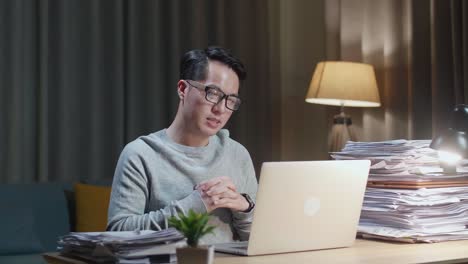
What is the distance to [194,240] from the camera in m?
1.23

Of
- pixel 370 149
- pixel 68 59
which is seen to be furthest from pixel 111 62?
pixel 370 149

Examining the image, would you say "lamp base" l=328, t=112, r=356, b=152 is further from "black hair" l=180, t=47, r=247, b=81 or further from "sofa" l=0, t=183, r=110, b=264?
"black hair" l=180, t=47, r=247, b=81

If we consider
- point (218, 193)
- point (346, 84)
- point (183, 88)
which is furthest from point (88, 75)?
point (218, 193)

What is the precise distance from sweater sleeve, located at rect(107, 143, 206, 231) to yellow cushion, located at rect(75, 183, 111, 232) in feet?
5.26

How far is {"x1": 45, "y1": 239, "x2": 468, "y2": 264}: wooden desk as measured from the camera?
1.47 m

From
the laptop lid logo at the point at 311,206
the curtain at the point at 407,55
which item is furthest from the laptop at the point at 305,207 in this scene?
the curtain at the point at 407,55

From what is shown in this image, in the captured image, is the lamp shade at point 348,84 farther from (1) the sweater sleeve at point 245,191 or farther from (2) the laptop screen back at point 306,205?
(2) the laptop screen back at point 306,205

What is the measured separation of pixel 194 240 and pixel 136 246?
134 mm

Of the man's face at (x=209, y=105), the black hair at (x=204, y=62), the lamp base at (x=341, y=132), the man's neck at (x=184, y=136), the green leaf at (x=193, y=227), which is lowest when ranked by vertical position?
the lamp base at (x=341, y=132)

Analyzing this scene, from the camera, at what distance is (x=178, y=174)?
1974mm

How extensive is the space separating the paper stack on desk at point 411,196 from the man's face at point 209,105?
1.28 ft

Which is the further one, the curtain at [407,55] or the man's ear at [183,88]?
the curtain at [407,55]

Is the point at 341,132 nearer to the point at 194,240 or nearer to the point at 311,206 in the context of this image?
the point at 311,206

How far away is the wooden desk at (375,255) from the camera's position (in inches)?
57.8
